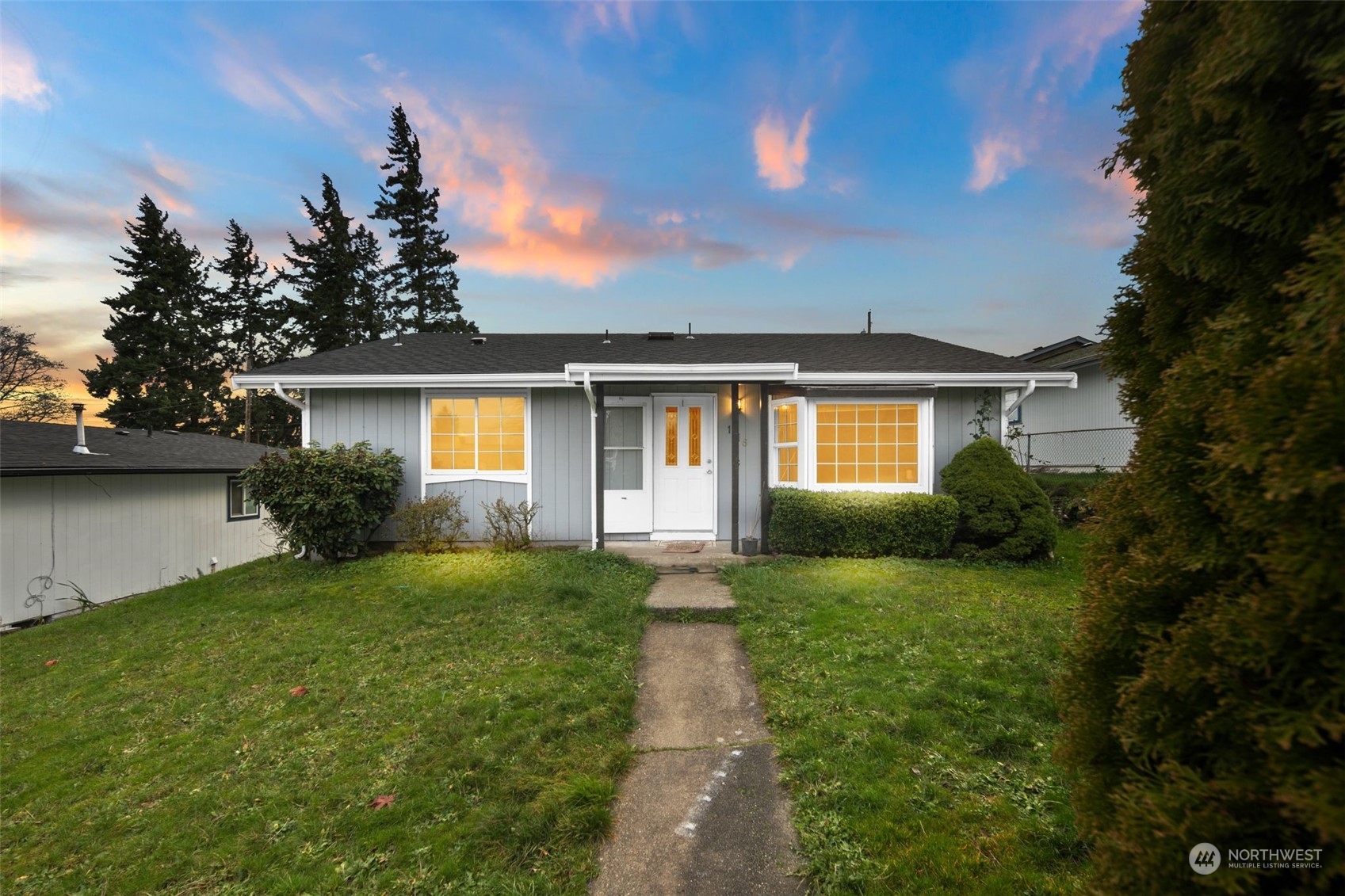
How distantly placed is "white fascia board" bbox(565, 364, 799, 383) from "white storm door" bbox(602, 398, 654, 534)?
115 cm

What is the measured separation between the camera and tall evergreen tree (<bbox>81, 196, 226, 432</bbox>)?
22.5 metres

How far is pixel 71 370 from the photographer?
2119cm

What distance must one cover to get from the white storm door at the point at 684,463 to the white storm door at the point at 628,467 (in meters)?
0.16

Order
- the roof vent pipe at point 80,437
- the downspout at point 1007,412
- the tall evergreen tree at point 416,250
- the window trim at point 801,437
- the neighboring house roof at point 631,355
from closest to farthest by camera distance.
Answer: the downspout at point 1007,412
the window trim at point 801,437
the neighboring house roof at point 631,355
the roof vent pipe at point 80,437
the tall evergreen tree at point 416,250

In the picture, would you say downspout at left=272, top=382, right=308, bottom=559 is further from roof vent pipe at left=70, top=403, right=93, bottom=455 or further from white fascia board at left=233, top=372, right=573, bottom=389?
roof vent pipe at left=70, top=403, right=93, bottom=455

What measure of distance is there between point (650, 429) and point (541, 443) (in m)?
1.81

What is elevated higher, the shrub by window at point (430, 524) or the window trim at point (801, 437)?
the window trim at point (801, 437)

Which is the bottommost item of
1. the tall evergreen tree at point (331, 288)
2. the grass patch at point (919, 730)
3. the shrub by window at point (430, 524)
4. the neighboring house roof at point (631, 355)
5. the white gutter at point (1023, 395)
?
the grass patch at point (919, 730)

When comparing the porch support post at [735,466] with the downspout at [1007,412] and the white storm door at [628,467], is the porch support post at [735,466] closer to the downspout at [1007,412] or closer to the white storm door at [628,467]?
the white storm door at [628,467]

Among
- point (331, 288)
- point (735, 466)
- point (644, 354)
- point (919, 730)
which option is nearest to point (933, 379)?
point (735, 466)

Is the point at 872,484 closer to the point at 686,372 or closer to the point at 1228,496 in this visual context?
the point at 686,372

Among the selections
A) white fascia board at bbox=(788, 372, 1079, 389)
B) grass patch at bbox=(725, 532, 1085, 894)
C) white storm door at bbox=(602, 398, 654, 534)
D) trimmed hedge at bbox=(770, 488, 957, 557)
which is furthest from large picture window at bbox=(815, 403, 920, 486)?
white storm door at bbox=(602, 398, 654, 534)

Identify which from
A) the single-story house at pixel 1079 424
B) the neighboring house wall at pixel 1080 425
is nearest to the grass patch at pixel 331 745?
the single-story house at pixel 1079 424

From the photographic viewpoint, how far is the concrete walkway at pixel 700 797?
2.04 m
